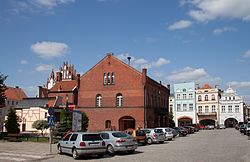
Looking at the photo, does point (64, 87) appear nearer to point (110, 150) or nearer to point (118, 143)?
point (110, 150)

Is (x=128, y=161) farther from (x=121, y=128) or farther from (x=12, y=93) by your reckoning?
(x=12, y=93)

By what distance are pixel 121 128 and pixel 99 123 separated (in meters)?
3.58

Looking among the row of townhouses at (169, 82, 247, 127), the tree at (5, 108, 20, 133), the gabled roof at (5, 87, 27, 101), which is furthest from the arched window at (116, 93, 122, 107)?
the gabled roof at (5, 87, 27, 101)

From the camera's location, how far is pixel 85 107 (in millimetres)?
49375

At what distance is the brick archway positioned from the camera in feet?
155

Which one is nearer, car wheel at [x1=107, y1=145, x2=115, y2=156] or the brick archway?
car wheel at [x1=107, y1=145, x2=115, y2=156]

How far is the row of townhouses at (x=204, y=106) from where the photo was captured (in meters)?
82.2

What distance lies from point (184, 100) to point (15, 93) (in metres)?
47.0

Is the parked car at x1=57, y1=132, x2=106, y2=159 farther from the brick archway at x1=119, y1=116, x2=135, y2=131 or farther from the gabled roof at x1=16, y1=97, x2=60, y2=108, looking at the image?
the gabled roof at x1=16, y1=97, x2=60, y2=108

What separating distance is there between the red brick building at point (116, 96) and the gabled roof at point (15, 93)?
133 ft

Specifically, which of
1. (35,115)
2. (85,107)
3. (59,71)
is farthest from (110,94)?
(59,71)

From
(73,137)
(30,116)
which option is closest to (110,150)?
(73,137)

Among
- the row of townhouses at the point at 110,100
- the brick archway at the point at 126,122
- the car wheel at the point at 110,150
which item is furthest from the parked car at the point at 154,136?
the brick archway at the point at 126,122

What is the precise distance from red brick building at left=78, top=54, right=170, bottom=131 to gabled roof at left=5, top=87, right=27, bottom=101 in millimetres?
40514
